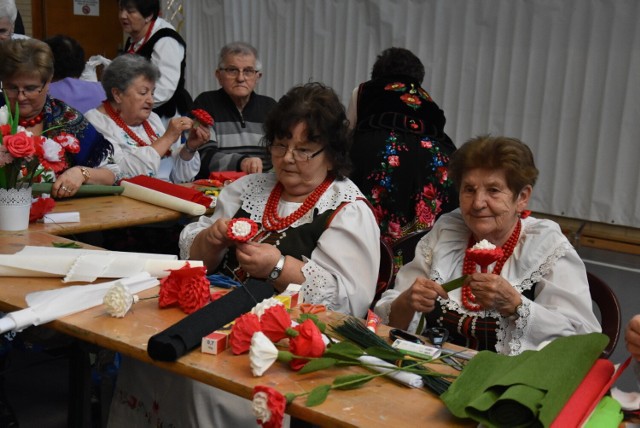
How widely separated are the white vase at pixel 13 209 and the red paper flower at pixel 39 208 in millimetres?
140

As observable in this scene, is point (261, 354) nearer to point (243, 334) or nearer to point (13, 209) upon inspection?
point (243, 334)

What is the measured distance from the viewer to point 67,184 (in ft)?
12.0

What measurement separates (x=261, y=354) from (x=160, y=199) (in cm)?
212

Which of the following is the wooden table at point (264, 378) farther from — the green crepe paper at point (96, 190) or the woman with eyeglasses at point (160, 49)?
the woman with eyeglasses at point (160, 49)

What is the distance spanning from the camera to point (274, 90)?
26.4ft

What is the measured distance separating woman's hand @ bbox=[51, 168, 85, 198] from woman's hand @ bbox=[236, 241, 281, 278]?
138cm

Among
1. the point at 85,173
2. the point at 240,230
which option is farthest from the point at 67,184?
the point at 240,230

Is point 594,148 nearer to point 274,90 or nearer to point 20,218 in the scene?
point 274,90

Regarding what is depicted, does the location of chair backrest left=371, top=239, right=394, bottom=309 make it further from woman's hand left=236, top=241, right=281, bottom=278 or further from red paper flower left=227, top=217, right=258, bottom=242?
red paper flower left=227, top=217, right=258, bottom=242

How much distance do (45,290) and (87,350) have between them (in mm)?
294

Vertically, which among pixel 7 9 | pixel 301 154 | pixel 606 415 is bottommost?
pixel 606 415

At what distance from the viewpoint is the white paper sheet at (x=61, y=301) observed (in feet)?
6.75

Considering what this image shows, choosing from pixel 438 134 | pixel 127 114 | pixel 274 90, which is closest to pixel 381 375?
pixel 438 134

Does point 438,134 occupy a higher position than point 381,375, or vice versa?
point 438,134
